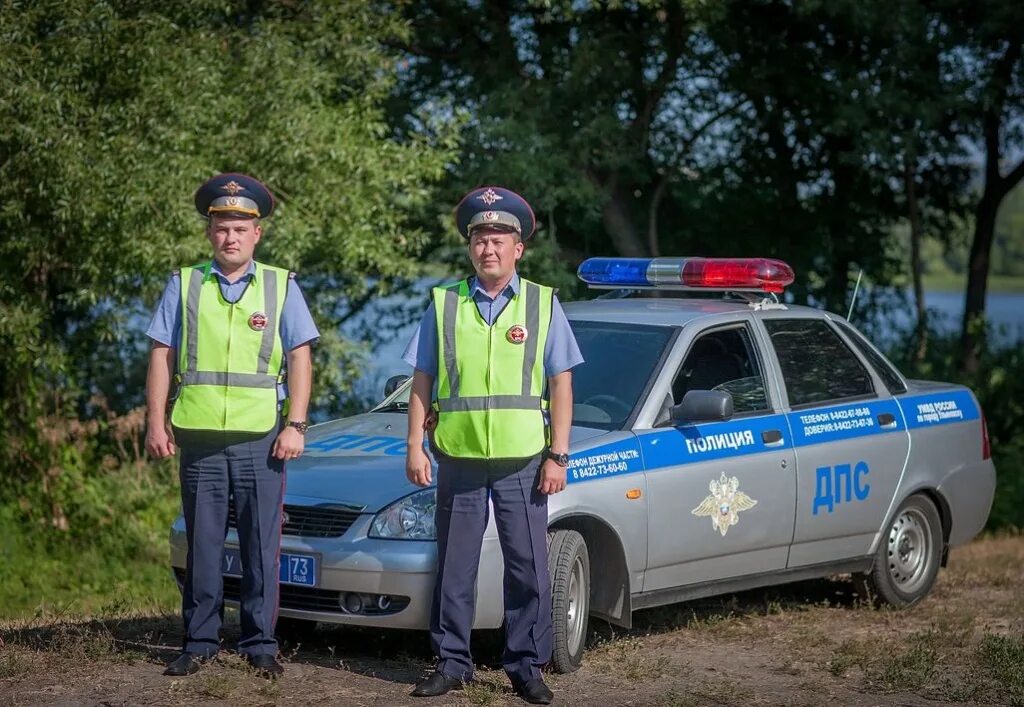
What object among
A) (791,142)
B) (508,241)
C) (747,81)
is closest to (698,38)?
(747,81)

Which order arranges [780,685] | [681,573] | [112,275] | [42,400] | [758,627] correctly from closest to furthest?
[780,685] < [681,573] < [758,627] < [112,275] < [42,400]

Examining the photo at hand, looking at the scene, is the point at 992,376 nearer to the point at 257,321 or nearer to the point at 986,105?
the point at 986,105

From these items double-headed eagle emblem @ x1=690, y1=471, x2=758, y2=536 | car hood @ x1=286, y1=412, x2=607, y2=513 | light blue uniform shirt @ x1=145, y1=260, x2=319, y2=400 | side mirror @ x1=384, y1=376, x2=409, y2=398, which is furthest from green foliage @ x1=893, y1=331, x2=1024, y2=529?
light blue uniform shirt @ x1=145, y1=260, x2=319, y2=400

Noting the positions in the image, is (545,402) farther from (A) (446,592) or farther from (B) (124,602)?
(B) (124,602)

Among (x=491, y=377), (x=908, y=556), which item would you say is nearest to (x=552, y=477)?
(x=491, y=377)

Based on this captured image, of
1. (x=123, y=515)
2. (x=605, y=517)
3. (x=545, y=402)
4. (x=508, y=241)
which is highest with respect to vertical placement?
(x=508, y=241)

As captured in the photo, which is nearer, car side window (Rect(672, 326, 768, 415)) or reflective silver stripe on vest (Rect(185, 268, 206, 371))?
reflective silver stripe on vest (Rect(185, 268, 206, 371))

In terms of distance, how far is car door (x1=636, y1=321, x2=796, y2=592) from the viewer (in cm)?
674

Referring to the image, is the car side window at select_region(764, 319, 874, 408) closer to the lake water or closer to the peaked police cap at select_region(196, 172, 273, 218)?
the peaked police cap at select_region(196, 172, 273, 218)

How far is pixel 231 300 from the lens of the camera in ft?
19.2

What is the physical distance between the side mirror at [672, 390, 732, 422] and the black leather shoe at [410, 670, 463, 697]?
1650mm

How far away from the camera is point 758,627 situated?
754 centimetres

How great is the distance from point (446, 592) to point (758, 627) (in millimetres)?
2349

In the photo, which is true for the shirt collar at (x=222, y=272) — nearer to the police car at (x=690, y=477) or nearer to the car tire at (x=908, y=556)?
the police car at (x=690, y=477)
